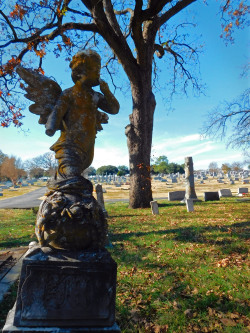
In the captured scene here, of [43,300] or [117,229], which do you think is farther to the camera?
[117,229]

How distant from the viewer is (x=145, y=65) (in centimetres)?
1190

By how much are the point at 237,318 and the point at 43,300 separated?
94.6 inches

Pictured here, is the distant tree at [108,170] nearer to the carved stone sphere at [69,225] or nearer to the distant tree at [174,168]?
the distant tree at [174,168]

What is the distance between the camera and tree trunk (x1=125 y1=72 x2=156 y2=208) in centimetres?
1190

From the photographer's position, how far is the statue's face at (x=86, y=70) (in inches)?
118

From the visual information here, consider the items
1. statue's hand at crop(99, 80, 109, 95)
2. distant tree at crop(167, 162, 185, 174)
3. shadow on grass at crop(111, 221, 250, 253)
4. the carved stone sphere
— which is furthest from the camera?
distant tree at crop(167, 162, 185, 174)

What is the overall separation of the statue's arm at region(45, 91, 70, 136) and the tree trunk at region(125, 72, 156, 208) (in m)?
9.00

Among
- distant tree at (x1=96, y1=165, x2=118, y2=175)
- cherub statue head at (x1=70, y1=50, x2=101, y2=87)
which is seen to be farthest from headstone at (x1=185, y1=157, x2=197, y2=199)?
distant tree at (x1=96, y1=165, x2=118, y2=175)

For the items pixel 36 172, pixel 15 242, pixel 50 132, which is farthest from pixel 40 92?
pixel 36 172

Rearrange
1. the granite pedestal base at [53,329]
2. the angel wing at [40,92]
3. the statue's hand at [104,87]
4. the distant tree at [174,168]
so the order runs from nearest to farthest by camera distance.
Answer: the granite pedestal base at [53,329], the angel wing at [40,92], the statue's hand at [104,87], the distant tree at [174,168]

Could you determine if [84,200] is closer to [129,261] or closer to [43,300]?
[43,300]

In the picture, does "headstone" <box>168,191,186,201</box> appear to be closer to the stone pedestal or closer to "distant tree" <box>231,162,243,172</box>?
the stone pedestal

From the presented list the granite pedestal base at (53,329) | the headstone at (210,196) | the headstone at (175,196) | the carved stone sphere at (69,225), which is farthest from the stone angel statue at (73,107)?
the headstone at (175,196)

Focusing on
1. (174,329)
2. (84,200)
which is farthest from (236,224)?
(84,200)
